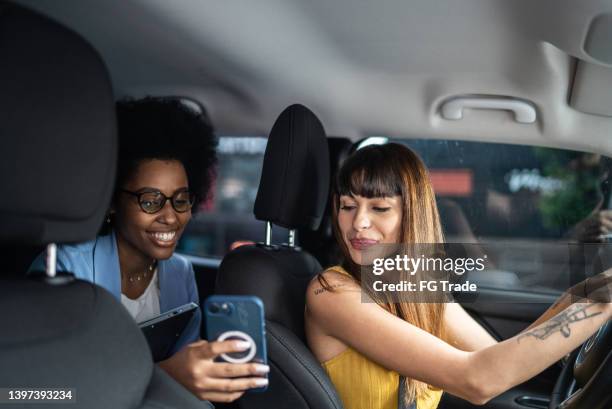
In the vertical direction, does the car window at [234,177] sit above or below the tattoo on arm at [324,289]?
above

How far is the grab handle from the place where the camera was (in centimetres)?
210

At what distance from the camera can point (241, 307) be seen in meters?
1.20

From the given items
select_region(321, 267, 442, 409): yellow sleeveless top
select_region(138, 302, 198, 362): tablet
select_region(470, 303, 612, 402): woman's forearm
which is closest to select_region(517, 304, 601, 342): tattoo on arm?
select_region(470, 303, 612, 402): woman's forearm

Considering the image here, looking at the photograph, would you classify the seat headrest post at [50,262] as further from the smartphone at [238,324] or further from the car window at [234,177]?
the car window at [234,177]

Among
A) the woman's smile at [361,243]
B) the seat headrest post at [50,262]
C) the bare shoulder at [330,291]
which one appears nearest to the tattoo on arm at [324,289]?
the bare shoulder at [330,291]

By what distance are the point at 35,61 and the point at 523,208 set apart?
5.62 ft

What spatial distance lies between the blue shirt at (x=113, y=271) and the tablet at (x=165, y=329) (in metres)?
0.04

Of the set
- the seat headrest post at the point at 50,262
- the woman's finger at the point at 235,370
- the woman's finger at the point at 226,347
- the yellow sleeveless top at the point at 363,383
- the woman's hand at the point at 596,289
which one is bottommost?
the yellow sleeveless top at the point at 363,383

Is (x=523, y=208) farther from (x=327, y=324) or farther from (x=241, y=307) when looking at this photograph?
(x=241, y=307)

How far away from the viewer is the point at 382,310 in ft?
4.90

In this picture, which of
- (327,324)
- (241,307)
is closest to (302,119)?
(327,324)

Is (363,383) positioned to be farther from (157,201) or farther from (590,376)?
(157,201)

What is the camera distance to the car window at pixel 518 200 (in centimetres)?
207

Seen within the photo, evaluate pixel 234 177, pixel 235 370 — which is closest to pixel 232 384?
pixel 235 370
